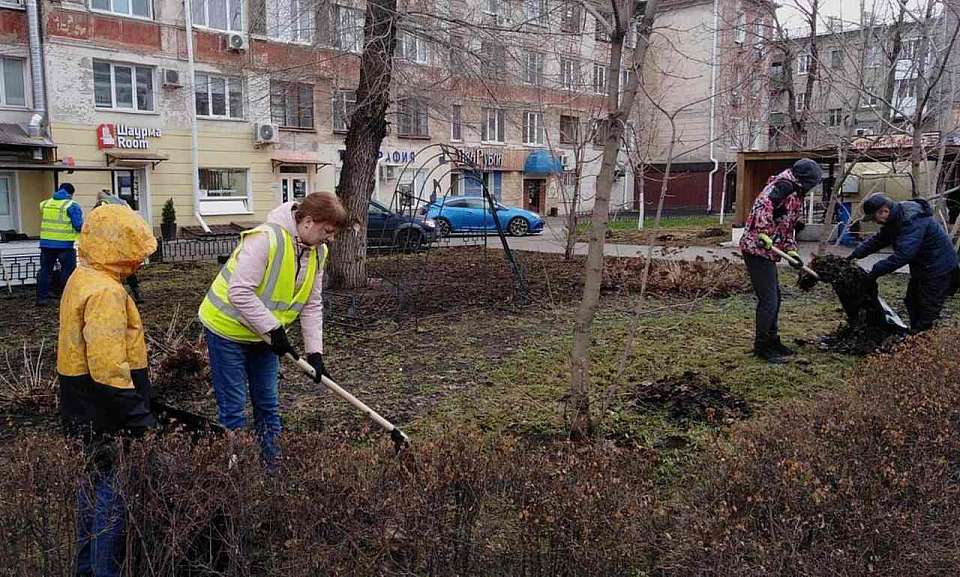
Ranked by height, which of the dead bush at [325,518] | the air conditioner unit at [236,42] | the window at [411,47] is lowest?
the dead bush at [325,518]

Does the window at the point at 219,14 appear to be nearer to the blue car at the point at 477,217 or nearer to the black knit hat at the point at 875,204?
the blue car at the point at 477,217

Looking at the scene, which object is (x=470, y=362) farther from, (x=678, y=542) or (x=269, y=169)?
(x=269, y=169)

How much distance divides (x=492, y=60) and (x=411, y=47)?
1.11 meters

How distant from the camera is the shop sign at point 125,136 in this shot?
65.3ft

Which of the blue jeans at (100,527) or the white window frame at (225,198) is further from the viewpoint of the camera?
the white window frame at (225,198)

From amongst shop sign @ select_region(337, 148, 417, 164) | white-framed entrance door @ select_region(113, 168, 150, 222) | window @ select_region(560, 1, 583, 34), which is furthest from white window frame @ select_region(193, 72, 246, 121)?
window @ select_region(560, 1, 583, 34)

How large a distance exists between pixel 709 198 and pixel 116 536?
34565mm

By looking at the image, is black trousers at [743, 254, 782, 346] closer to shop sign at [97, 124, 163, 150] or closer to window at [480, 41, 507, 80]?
window at [480, 41, 507, 80]

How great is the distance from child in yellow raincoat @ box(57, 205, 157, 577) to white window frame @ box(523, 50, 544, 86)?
7921 millimetres

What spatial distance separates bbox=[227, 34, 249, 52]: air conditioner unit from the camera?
870 inches

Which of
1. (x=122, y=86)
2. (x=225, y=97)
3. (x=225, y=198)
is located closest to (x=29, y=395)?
(x=122, y=86)

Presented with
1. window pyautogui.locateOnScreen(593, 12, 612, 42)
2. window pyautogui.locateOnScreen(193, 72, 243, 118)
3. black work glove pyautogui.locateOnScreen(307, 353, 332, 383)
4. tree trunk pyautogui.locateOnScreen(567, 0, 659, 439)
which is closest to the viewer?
black work glove pyautogui.locateOnScreen(307, 353, 332, 383)

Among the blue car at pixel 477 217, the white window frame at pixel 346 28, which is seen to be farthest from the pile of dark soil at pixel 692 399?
Answer: the blue car at pixel 477 217

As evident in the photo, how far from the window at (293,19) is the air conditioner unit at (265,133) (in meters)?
12.0
